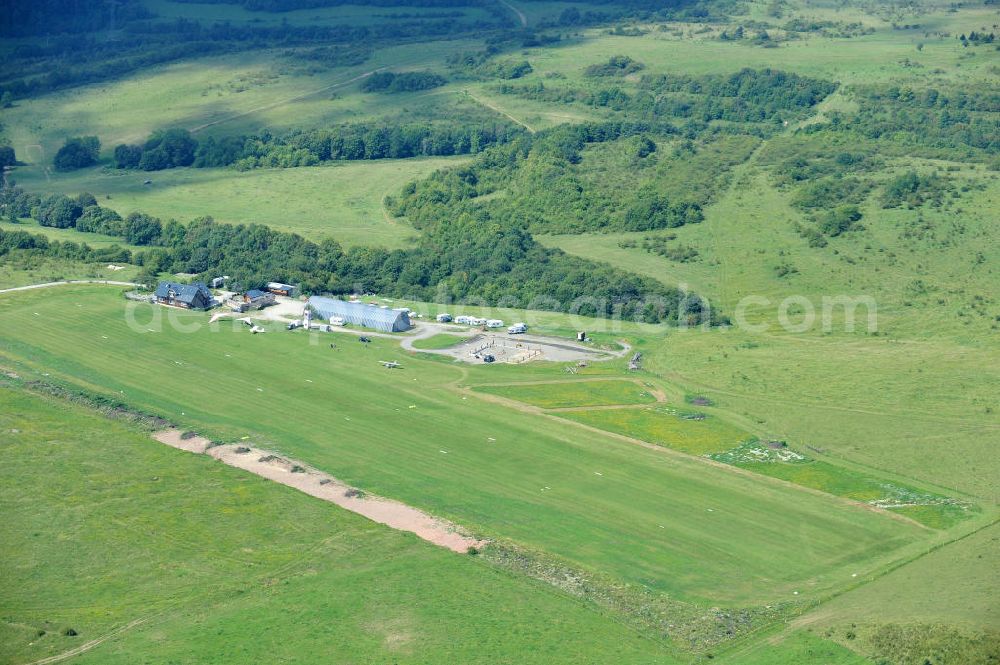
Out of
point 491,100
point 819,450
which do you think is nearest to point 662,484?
point 819,450

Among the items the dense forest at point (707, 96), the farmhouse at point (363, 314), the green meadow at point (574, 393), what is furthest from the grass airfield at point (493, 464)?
the dense forest at point (707, 96)

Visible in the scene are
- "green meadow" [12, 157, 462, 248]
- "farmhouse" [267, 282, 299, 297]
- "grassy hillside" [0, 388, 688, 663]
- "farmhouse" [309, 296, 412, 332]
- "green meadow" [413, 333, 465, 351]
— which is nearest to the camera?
"grassy hillside" [0, 388, 688, 663]

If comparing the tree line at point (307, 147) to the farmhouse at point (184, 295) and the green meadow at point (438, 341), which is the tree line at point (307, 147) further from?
the green meadow at point (438, 341)

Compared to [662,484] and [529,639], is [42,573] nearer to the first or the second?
[529,639]

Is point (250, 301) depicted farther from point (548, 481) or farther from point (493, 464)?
point (548, 481)

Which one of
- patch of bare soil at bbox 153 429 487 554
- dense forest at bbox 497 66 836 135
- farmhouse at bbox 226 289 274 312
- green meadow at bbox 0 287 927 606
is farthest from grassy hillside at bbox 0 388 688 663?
dense forest at bbox 497 66 836 135

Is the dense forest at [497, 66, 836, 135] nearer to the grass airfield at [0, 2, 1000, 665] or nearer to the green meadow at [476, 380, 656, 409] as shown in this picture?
the grass airfield at [0, 2, 1000, 665]

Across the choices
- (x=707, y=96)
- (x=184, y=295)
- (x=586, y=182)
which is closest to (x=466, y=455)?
(x=184, y=295)
